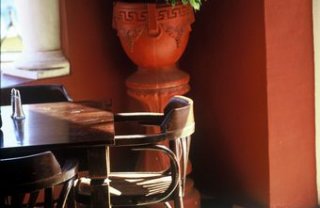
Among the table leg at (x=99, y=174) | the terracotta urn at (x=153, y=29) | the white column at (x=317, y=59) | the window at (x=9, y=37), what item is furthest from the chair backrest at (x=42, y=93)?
the white column at (x=317, y=59)

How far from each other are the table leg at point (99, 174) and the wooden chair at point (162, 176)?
0.12 m

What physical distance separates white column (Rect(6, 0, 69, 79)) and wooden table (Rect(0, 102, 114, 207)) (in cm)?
90

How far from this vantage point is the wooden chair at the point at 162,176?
104 inches

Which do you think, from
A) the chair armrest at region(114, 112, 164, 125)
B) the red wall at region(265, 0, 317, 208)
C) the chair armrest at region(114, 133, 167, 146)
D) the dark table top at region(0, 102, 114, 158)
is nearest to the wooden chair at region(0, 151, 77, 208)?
the dark table top at region(0, 102, 114, 158)

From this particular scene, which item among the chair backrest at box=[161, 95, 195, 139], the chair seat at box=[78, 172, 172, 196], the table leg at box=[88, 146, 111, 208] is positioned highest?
the chair backrest at box=[161, 95, 195, 139]

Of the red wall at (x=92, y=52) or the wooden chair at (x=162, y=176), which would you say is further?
the red wall at (x=92, y=52)

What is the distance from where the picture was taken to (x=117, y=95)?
396 centimetres

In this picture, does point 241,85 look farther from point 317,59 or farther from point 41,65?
point 41,65

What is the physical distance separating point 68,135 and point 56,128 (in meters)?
0.14

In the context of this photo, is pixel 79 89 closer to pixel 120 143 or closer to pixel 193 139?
pixel 193 139

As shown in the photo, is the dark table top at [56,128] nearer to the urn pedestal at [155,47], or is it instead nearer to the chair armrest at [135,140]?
the chair armrest at [135,140]

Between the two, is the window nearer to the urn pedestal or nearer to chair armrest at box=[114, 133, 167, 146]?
the urn pedestal

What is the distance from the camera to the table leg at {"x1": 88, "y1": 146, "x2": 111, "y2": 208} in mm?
2428

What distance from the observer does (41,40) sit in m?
3.87
